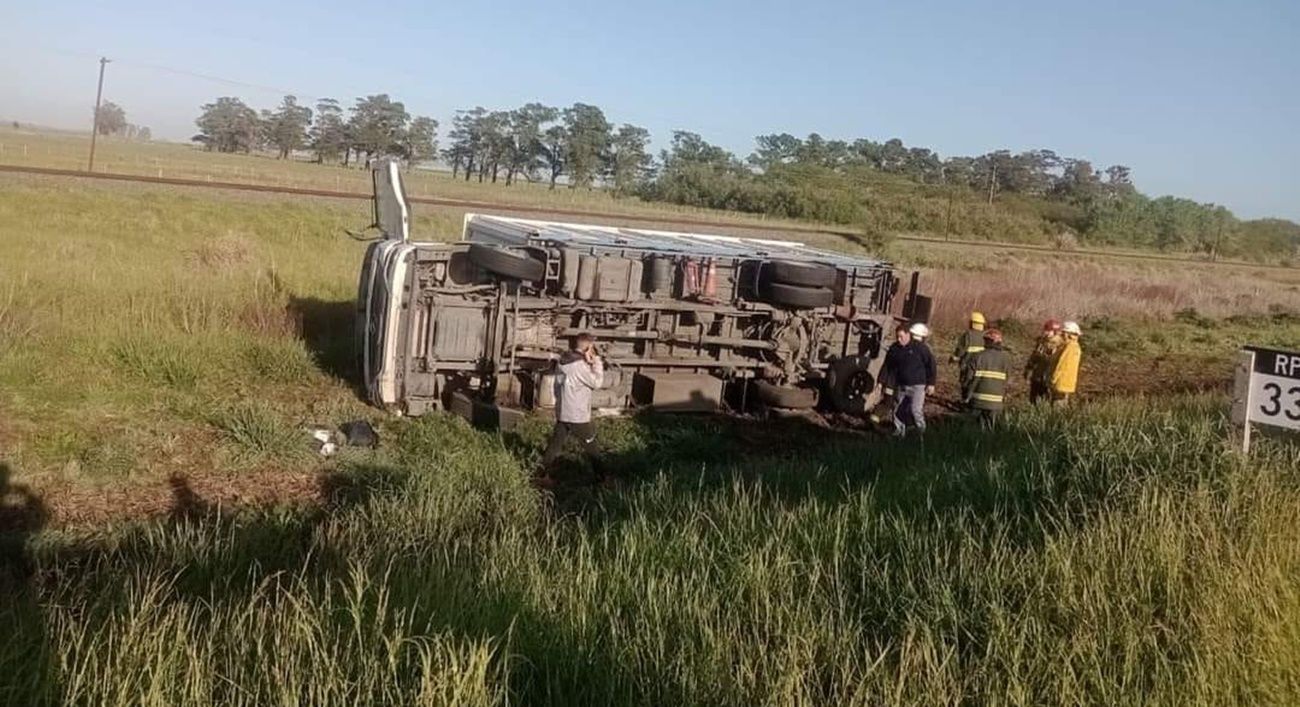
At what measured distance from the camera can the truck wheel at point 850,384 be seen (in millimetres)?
12672

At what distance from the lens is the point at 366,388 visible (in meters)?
11.1

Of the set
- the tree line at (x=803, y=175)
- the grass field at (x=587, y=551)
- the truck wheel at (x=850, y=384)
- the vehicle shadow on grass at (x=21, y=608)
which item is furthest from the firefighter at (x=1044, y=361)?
the tree line at (x=803, y=175)

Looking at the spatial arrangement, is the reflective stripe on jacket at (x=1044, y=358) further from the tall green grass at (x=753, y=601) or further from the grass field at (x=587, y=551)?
the tall green grass at (x=753, y=601)

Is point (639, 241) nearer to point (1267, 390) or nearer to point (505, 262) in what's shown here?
point (505, 262)

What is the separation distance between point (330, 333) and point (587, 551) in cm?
943

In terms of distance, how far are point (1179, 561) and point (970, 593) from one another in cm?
88

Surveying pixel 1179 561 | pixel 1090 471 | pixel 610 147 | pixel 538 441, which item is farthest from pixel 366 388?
pixel 610 147

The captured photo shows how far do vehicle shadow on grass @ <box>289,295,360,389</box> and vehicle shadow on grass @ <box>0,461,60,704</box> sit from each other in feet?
13.1

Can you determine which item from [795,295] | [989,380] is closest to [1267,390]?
[989,380]

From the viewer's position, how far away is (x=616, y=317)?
11.5 meters

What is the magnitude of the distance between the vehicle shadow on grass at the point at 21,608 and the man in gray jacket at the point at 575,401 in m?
3.90

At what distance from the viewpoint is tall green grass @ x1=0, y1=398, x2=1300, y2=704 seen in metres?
3.64

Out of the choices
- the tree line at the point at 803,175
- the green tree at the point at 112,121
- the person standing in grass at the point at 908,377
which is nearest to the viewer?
the person standing in grass at the point at 908,377

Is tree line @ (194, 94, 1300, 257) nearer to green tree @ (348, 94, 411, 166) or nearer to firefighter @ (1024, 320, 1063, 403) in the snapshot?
Answer: green tree @ (348, 94, 411, 166)
